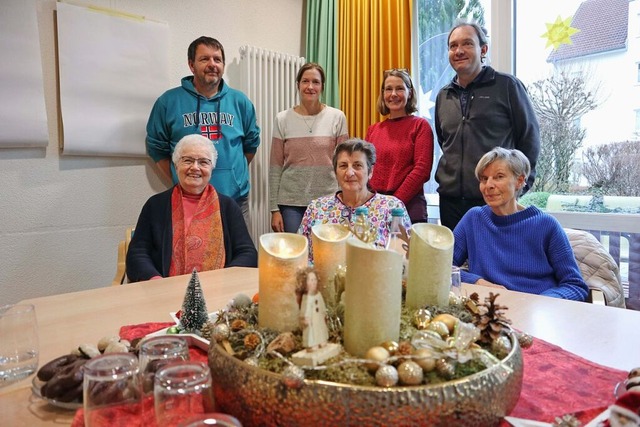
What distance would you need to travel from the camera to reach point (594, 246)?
2125 mm

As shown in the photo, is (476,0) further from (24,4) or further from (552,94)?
(24,4)

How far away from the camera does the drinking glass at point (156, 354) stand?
0.76 m

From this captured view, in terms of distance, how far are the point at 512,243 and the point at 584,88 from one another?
1.68m

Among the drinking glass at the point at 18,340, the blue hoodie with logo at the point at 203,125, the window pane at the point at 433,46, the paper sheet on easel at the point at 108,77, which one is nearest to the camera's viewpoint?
the drinking glass at the point at 18,340

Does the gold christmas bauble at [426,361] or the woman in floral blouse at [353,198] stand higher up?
the woman in floral blouse at [353,198]

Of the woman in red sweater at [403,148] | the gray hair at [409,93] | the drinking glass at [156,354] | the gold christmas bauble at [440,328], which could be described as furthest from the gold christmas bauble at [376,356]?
the gray hair at [409,93]

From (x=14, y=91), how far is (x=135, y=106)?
2.37 ft

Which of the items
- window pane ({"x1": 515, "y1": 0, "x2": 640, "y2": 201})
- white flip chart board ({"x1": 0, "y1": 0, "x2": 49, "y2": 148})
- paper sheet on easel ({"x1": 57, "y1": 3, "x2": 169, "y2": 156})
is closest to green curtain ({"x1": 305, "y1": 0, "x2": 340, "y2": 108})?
paper sheet on easel ({"x1": 57, "y1": 3, "x2": 169, "y2": 156})

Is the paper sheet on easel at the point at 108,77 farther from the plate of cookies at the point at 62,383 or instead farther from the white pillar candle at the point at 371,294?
the white pillar candle at the point at 371,294

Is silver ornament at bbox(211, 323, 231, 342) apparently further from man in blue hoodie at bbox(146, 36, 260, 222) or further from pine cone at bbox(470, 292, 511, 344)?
man in blue hoodie at bbox(146, 36, 260, 222)

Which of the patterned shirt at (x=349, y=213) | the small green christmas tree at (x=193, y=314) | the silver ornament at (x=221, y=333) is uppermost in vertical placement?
the patterned shirt at (x=349, y=213)

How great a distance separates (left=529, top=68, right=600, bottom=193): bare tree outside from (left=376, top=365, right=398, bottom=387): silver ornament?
9.66 ft

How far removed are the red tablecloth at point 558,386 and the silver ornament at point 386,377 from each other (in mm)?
237

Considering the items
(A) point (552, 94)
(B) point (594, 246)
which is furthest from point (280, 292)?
(A) point (552, 94)
